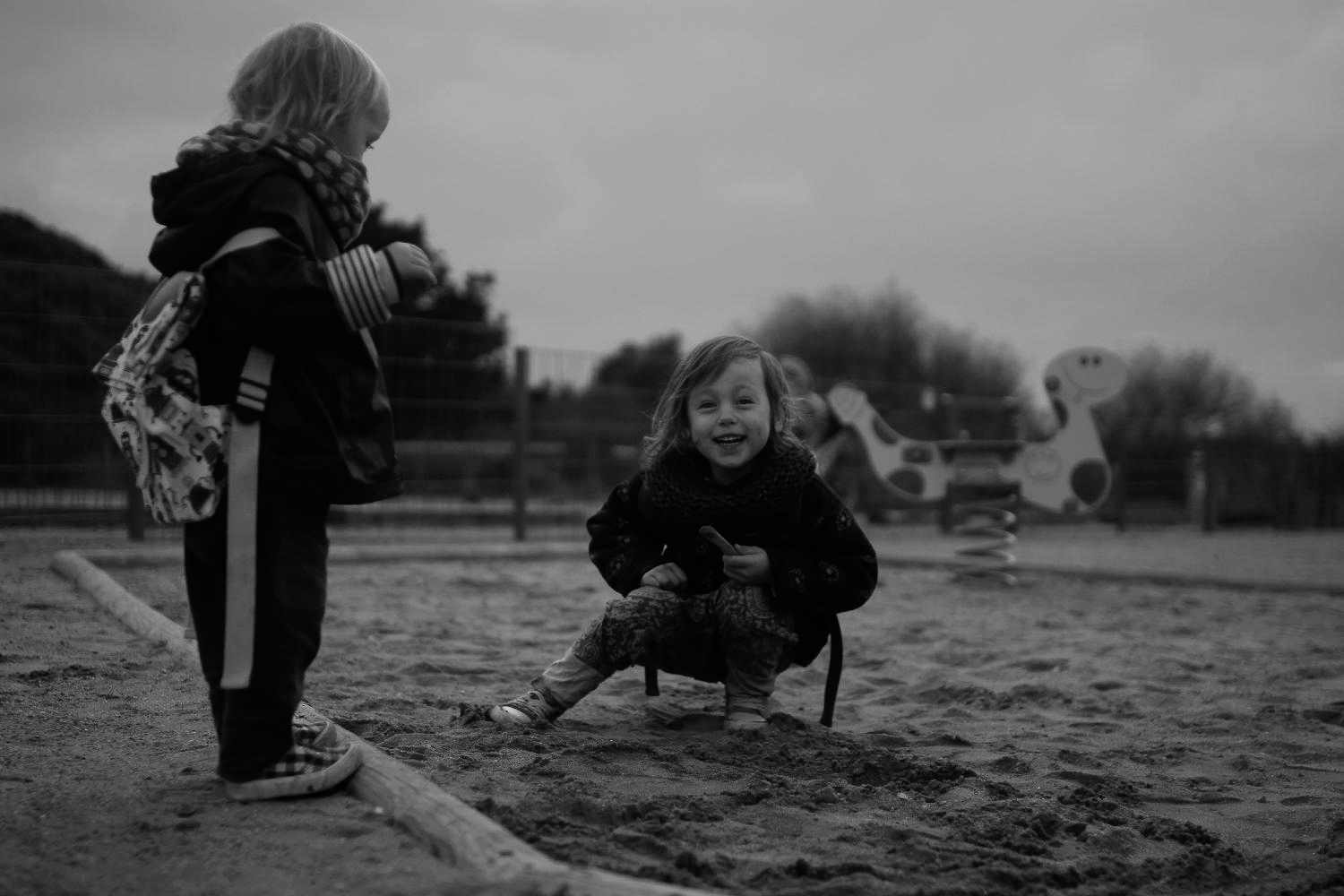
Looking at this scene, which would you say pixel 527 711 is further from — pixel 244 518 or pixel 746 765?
pixel 244 518

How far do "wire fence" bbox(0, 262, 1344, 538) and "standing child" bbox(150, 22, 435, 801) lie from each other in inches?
141

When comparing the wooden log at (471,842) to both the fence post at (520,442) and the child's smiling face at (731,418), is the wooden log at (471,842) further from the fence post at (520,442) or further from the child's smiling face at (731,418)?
the fence post at (520,442)

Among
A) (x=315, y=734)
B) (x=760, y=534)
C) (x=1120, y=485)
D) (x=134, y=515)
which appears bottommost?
(x=315, y=734)

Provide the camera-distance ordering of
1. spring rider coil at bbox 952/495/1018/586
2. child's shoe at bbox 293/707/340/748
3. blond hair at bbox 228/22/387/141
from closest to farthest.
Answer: blond hair at bbox 228/22/387/141, child's shoe at bbox 293/707/340/748, spring rider coil at bbox 952/495/1018/586

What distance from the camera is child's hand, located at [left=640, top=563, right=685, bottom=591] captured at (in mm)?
3111

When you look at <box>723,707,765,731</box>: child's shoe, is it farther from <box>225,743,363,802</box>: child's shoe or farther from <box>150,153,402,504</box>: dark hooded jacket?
<box>150,153,402,504</box>: dark hooded jacket

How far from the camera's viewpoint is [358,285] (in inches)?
84.7

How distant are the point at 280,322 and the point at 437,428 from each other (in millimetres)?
8503

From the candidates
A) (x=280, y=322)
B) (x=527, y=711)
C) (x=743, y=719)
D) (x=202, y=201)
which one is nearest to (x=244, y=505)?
(x=280, y=322)

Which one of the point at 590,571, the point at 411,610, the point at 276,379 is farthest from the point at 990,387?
the point at 276,379

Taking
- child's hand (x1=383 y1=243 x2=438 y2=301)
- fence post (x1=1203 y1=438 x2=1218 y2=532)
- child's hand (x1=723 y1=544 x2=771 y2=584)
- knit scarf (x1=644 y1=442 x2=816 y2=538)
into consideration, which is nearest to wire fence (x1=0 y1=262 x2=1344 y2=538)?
fence post (x1=1203 y1=438 x2=1218 y2=532)

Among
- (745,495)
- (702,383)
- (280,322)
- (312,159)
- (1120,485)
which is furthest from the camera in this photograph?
(1120,485)

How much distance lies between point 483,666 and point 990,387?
99.7ft

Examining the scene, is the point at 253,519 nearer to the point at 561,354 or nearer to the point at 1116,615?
the point at 1116,615
